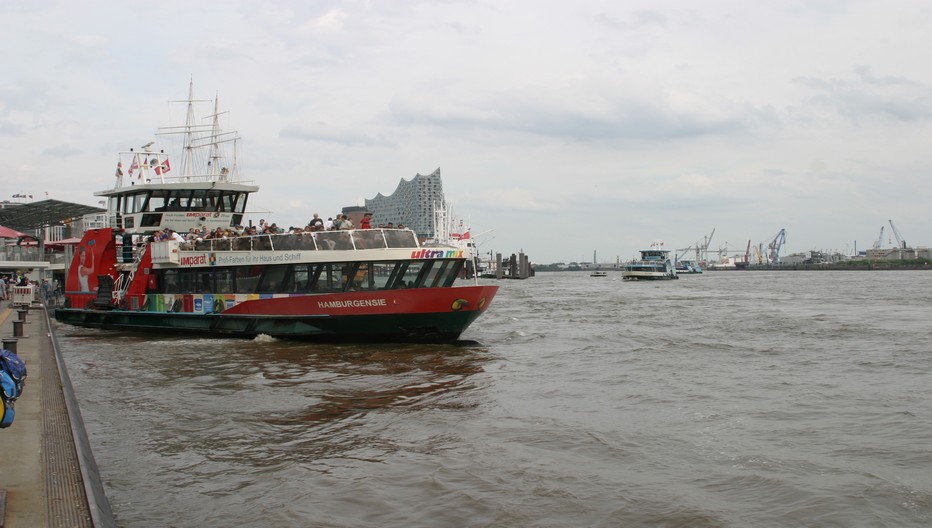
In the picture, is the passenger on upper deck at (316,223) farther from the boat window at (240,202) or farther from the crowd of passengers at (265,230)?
the boat window at (240,202)

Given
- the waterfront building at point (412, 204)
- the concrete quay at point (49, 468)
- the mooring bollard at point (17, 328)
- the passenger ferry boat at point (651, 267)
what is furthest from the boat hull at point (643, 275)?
the concrete quay at point (49, 468)

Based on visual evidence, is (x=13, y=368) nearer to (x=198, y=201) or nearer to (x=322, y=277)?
(x=322, y=277)

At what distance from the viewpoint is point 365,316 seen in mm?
20938

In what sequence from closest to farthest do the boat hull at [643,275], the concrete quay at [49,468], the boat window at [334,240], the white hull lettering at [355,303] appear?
the concrete quay at [49,468] → the white hull lettering at [355,303] → the boat window at [334,240] → the boat hull at [643,275]

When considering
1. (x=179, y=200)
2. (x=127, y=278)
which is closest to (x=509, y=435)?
(x=179, y=200)

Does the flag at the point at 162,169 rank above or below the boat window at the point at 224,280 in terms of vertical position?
above

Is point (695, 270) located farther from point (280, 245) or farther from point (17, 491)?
point (17, 491)

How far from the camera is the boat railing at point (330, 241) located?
822 inches

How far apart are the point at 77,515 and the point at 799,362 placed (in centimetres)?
1737

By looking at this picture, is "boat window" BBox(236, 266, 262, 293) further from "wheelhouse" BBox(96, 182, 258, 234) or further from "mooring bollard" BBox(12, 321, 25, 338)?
"mooring bollard" BBox(12, 321, 25, 338)

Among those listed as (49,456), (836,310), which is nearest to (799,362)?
(49,456)

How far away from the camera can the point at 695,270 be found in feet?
561

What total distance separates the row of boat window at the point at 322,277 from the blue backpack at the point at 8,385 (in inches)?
563

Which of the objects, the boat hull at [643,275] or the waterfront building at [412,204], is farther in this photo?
the waterfront building at [412,204]
